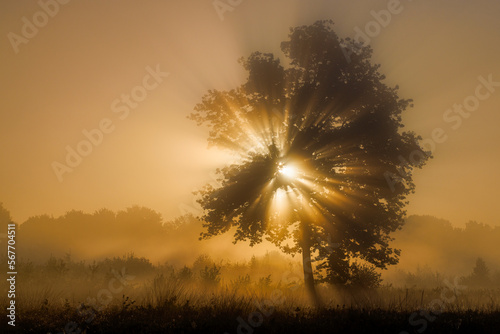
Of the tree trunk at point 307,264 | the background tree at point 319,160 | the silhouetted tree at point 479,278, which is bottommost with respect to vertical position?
the silhouetted tree at point 479,278

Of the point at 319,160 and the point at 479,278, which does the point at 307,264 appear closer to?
the point at 319,160

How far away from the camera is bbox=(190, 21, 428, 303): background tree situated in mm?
19438

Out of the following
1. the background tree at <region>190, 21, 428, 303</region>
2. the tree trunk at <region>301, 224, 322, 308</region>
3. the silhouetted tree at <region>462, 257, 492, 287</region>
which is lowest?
the silhouetted tree at <region>462, 257, 492, 287</region>

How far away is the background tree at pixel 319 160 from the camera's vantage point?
19.4 m

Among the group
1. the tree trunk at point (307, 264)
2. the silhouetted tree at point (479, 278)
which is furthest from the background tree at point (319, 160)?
the silhouetted tree at point (479, 278)

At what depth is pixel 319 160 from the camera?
1959cm

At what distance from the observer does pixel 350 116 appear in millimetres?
20531

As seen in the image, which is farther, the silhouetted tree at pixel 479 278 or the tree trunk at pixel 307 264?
the silhouetted tree at pixel 479 278

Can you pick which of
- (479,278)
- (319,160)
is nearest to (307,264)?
(319,160)

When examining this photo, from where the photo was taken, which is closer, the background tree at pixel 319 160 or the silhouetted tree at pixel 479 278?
the background tree at pixel 319 160

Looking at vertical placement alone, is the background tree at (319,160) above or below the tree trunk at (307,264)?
above

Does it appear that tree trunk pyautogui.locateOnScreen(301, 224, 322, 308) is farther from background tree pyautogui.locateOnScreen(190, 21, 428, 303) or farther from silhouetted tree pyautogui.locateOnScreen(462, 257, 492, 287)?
silhouetted tree pyautogui.locateOnScreen(462, 257, 492, 287)

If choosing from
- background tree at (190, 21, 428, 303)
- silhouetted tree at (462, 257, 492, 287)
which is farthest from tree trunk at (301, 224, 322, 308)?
silhouetted tree at (462, 257, 492, 287)

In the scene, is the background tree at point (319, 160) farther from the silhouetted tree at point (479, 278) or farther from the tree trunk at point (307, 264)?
Answer: the silhouetted tree at point (479, 278)
